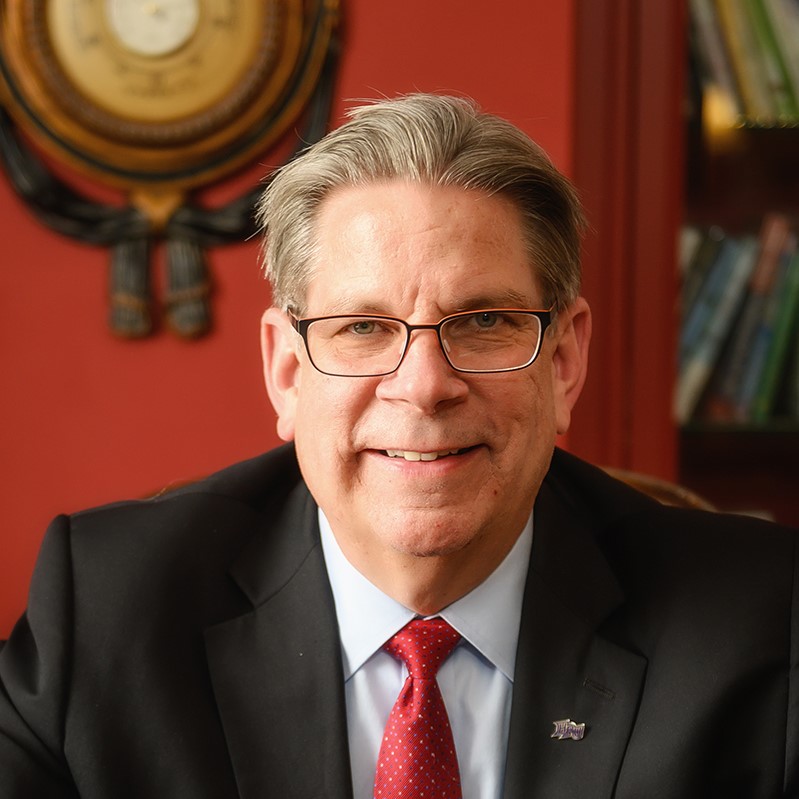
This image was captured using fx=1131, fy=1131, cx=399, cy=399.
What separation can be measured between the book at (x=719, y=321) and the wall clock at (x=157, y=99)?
0.95 meters

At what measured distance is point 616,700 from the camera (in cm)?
134

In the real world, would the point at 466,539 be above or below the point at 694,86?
below

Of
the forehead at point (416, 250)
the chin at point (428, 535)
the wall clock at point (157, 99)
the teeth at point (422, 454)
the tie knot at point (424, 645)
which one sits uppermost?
the wall clock at point (157, 99)

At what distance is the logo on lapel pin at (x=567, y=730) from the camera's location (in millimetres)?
1306

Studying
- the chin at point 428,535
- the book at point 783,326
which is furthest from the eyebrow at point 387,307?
the book at point 783,326

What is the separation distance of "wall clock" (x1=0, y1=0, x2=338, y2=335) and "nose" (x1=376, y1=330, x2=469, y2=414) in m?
1.24

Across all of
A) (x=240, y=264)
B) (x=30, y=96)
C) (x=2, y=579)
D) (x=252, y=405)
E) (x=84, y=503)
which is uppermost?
(x=30, y=96)

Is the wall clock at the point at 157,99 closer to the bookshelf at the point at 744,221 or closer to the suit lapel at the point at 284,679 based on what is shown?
the bookshelf at the point at 744,221

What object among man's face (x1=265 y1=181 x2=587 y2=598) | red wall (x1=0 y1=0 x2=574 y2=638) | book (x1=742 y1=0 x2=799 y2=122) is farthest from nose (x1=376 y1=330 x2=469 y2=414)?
book (x1=742 y1=0 x2=799 y2=122)

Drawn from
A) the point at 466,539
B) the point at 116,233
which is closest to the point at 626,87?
the point at 116,233

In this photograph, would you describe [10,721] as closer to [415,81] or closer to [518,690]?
[518,690]

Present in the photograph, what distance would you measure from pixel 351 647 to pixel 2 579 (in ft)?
4.59

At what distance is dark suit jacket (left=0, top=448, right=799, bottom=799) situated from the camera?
1284mm

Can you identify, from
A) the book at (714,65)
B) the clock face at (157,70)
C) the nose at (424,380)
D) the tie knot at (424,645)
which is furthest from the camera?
the book at (714,65)
